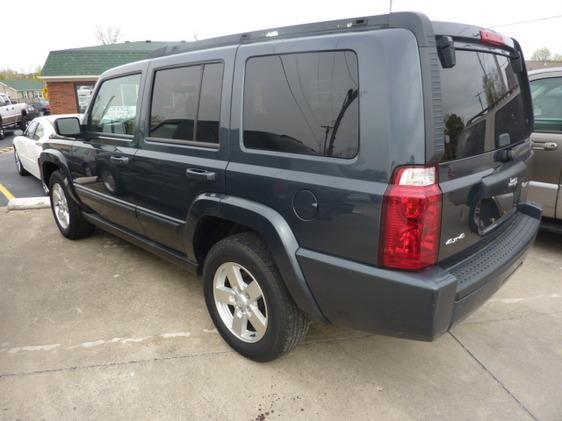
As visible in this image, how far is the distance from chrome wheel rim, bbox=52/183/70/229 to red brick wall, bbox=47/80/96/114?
51.0 feet

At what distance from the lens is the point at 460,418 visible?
7.40 feet

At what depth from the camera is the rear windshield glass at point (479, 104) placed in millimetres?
1980

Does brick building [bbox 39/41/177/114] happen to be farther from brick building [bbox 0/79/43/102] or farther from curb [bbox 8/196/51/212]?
brick building [bbox 0/79/43/102]

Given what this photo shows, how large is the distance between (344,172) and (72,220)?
12.6ft

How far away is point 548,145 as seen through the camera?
13.7 feet

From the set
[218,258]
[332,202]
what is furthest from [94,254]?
[332,202]

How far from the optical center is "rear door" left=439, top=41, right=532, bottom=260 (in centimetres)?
197

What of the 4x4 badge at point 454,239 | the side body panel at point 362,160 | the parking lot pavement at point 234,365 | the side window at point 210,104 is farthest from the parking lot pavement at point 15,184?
the 4x4 badge at point 454,239

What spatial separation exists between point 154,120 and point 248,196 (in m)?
1.29

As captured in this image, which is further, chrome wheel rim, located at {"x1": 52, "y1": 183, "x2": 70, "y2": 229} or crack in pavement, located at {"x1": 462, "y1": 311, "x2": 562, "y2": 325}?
chrome wheel rim, located at {"x1": 52, "y1": 183, "x2": 70, "y2": 229}

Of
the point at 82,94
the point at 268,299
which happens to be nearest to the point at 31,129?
the point at 268,299

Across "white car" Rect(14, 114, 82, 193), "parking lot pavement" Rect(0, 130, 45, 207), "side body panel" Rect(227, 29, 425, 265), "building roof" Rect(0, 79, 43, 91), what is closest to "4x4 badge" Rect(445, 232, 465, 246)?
"side body panel" Rect(227, 29, 425, 265)

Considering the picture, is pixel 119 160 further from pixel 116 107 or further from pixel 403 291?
pixel 403 291

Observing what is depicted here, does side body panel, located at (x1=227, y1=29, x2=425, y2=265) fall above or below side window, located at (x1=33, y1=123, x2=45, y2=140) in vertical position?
above
